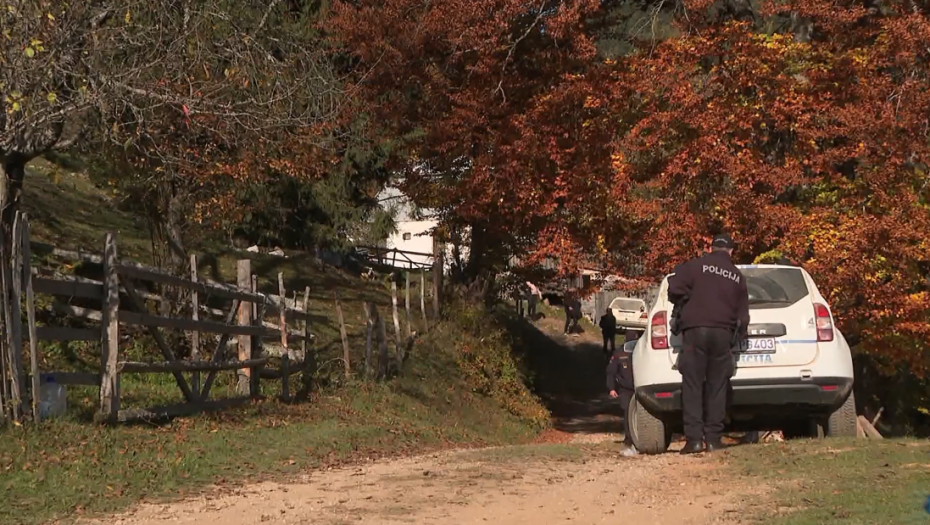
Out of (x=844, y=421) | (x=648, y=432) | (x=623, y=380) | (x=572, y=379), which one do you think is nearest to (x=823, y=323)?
(x=844, y=421)

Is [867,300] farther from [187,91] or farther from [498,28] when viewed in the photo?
[187,91]

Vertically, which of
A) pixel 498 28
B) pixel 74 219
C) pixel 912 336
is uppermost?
pixel 498 28

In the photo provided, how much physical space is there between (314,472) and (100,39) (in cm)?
534

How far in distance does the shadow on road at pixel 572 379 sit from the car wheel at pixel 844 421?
530 inches

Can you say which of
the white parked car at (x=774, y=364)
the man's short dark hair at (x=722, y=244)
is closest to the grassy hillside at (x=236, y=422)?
the white parked car at (x=774, y=364)

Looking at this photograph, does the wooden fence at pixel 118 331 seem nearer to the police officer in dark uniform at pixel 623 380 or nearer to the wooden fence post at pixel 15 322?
the wooden fence post at pixel 15 322

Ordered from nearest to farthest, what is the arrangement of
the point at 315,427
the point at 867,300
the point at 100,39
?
the point at 100,39 < the point at 315,427 < the point at 867,300

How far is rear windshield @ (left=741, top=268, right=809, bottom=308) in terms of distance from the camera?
10789mm

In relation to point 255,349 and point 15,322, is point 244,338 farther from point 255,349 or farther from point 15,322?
point 15,322

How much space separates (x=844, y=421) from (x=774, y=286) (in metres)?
1.41

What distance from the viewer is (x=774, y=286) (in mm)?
11000

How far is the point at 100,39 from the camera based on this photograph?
13.1m

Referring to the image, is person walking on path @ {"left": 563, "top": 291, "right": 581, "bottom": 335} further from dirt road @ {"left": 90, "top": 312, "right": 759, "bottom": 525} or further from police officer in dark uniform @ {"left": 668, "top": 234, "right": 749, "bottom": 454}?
police officer in dark uniform @ {"left": 668, "top": 234, "right": 749, "bottom": 454}

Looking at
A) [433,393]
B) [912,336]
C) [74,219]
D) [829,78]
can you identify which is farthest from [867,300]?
[74,219]
